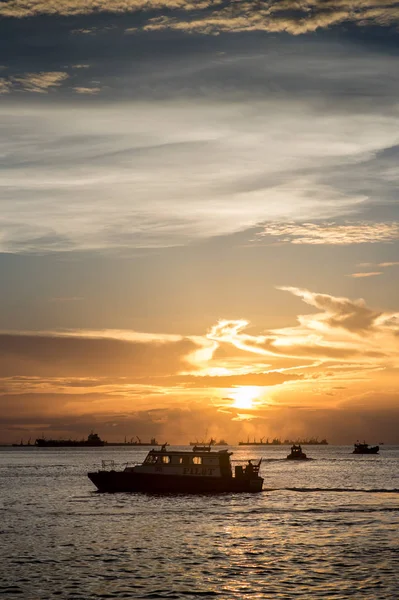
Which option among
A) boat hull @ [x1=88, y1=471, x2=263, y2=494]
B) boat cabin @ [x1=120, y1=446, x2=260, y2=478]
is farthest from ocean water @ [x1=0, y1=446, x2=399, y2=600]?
boat cabin @ [x1=120, y1=446, x2=260, y2=478]

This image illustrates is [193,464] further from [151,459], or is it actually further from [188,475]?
[151,459]

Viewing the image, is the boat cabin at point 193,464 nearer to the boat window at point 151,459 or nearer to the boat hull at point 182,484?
the boat hull at point 182,484

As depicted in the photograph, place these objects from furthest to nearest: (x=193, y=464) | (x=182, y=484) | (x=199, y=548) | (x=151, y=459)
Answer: (x=151, y=459)
(x=193, y=464)
(x=182, y=484)
(x=199, y=548)

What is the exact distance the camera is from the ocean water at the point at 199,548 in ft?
128

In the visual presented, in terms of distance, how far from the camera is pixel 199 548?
52.0m

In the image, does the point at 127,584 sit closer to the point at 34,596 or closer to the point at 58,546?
the point at 34,596

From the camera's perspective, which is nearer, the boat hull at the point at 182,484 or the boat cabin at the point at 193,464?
the boat hull at the point at 182,484

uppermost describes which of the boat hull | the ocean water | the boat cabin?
the boat cabin

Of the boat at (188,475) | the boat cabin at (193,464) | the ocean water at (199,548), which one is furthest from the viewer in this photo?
the boat cabin at (193,464)

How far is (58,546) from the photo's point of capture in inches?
2096

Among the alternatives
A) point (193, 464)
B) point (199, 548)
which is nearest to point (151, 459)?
point (193, 464)

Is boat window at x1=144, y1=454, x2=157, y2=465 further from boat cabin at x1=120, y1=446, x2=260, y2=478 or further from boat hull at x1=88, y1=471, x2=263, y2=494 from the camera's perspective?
boat hull at x1=88, y1=471, x2=263, y2=494

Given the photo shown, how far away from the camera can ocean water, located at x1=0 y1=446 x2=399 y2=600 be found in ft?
128

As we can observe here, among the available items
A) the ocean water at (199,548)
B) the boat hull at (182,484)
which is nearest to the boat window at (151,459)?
the boat hull at (182,484)
